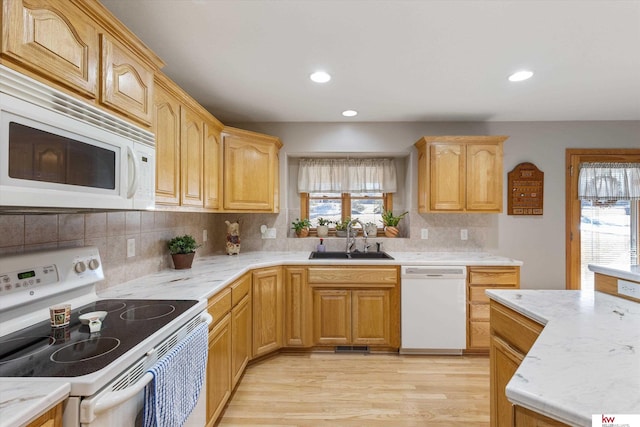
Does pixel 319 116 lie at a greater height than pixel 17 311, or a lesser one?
greater

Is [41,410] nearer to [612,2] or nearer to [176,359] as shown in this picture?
[176,359]

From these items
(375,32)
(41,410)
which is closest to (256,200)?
(375,32)

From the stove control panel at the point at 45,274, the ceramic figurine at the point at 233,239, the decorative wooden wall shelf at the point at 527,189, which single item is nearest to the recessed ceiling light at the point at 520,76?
the decorative wooden wall shelf at the point at 527,189

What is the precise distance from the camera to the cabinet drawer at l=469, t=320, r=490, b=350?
278 cm

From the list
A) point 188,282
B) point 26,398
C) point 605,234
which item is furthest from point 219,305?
point 605,234

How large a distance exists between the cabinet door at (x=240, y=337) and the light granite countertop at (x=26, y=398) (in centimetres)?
134

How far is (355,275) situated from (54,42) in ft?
8.11

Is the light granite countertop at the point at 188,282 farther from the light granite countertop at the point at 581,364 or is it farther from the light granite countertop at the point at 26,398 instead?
the light granite countertop at the point at 581,364

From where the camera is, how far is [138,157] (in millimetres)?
1377

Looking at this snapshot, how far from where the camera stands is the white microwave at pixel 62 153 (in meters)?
0.84

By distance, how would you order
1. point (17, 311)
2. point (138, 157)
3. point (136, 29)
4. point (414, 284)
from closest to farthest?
point (17, 311) < point (138, 157) < point (136, 29) < point (414, 284)

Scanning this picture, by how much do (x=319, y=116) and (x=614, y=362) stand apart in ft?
9.52

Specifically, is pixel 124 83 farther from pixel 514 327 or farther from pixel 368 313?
pixel 368 313

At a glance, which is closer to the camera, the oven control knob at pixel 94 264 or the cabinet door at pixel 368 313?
the oven control knob at pixel 94 264
